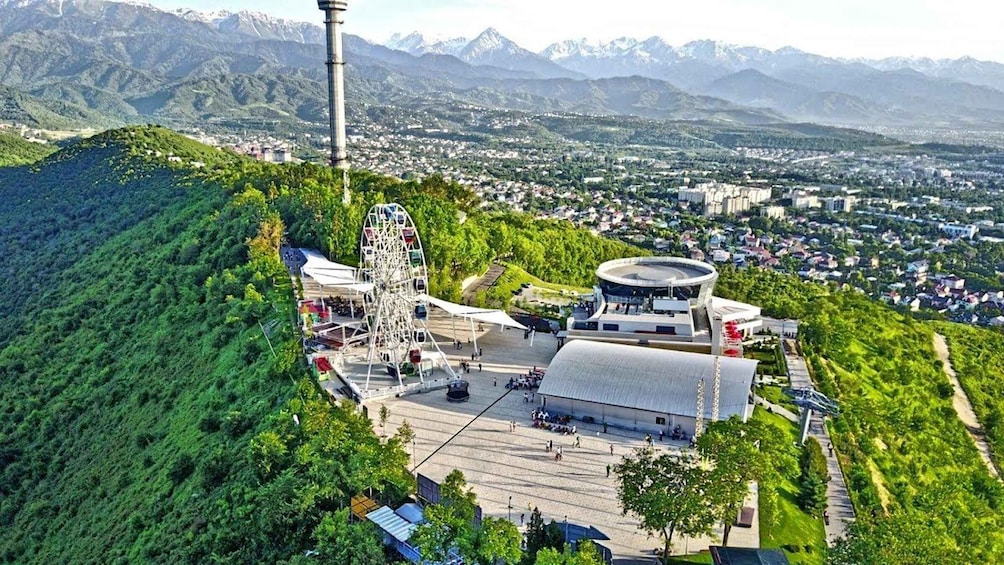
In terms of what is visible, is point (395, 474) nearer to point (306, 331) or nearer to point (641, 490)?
point (641, 490)

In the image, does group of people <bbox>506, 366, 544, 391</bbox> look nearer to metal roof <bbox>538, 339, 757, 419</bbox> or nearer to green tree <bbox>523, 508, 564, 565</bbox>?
metal roof <bbox>538, 339, 757, 419</bbox>

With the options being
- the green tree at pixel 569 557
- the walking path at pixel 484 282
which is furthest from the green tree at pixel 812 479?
the walking path at pixel 484 282

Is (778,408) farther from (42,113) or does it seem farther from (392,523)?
(42,113)

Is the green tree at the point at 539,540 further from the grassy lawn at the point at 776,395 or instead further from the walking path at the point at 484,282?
the walking path at the point at 484,282

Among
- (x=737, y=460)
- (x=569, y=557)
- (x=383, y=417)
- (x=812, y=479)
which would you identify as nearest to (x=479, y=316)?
(x=383, y=417)

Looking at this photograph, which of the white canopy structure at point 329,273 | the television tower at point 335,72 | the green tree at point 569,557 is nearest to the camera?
the green tree at point 569,557

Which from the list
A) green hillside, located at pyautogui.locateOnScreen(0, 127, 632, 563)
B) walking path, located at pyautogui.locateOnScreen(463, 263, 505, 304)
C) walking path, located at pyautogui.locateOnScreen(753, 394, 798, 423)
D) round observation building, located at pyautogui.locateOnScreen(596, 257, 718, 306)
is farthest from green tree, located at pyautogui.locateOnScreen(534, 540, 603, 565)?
walking path, located at pyautogui.locateOnScreen(463, 263, 505, 304)

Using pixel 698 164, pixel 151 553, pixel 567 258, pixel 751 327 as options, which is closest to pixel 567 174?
pixel 698 164
